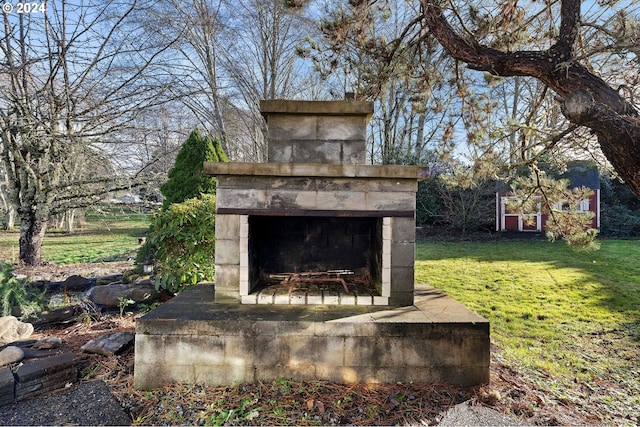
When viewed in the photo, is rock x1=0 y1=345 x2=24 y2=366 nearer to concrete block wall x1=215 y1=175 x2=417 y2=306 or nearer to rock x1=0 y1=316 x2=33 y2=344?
rock x1=0 y1=316 x2=33 y2=344

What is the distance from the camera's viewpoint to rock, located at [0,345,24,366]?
2637 millimetres

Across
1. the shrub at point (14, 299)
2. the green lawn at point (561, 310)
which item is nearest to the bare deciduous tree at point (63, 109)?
the shrub at point (14, 299)

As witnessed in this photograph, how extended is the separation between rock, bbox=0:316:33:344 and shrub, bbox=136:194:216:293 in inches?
52.4

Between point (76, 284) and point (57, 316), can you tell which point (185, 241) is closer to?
point (57, 316)

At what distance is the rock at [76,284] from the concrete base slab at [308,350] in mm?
3483

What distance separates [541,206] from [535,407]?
314 cm

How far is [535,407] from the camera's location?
94.3 inches

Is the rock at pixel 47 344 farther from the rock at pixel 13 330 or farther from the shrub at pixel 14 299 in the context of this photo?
Result: the shrub at pixel 14 299

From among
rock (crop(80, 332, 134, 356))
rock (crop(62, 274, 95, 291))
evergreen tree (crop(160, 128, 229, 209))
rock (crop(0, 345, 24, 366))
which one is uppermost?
evergreen tree (crop(160, 128, 229, 209))

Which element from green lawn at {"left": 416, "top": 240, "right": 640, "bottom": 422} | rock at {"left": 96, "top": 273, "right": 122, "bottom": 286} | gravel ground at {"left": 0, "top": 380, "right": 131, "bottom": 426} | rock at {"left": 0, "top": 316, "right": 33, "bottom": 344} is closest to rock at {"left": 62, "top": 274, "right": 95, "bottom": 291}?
rock at {"left": 96, "top": 273, "right": 122, "bottom": 286}

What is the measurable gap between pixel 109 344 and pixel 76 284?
2.75 metres

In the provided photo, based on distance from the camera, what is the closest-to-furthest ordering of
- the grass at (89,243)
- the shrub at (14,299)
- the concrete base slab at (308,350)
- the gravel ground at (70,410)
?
the gravel ground at (70,410), the concrete base slab at (308,350), the shrub at (14,299), the grass at (89,243)

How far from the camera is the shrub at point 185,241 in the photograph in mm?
4344

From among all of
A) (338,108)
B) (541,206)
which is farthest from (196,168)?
(541,206)
